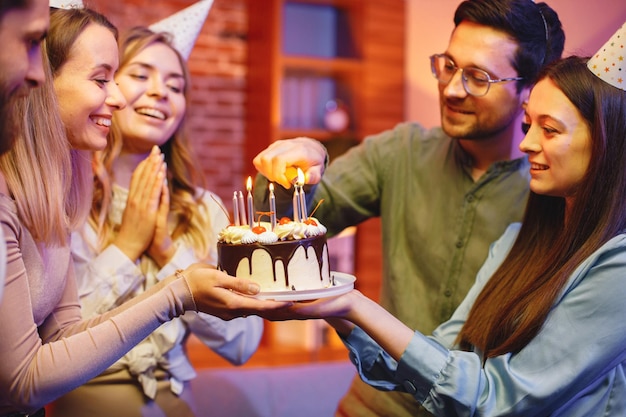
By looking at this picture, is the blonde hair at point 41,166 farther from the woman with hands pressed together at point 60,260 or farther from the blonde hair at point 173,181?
the blonde hair at point 173,181

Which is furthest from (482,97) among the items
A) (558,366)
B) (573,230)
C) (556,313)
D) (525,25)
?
(558,366)

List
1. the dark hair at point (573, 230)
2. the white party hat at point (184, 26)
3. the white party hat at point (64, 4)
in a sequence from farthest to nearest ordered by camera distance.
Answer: the white party hat at point (184, 26) < the white party hat at point (64, 4) < the dark hair at point (573, 230)

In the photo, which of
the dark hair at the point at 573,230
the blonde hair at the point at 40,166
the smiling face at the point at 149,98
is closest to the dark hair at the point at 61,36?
the blonde hair at the point at 40,166

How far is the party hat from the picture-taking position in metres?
1.58

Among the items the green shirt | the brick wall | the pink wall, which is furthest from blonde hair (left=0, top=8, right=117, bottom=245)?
the brick wall

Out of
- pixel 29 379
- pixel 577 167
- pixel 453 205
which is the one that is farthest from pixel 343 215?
pixel 29 379

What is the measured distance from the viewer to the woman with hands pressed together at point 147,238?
2064 millimetres

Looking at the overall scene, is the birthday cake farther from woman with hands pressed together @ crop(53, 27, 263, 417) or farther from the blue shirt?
woman with hands pressed together @ crop(53, 27, 263, 417)

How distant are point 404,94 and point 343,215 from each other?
10.1ft

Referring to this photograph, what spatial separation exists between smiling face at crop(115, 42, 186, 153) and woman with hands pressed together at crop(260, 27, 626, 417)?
0.92 m

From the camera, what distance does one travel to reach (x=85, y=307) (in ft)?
6.68

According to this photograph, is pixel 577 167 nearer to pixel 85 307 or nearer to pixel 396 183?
pixel 396 183

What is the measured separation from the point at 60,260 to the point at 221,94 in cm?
403

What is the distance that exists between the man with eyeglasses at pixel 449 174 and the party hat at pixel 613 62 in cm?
41
